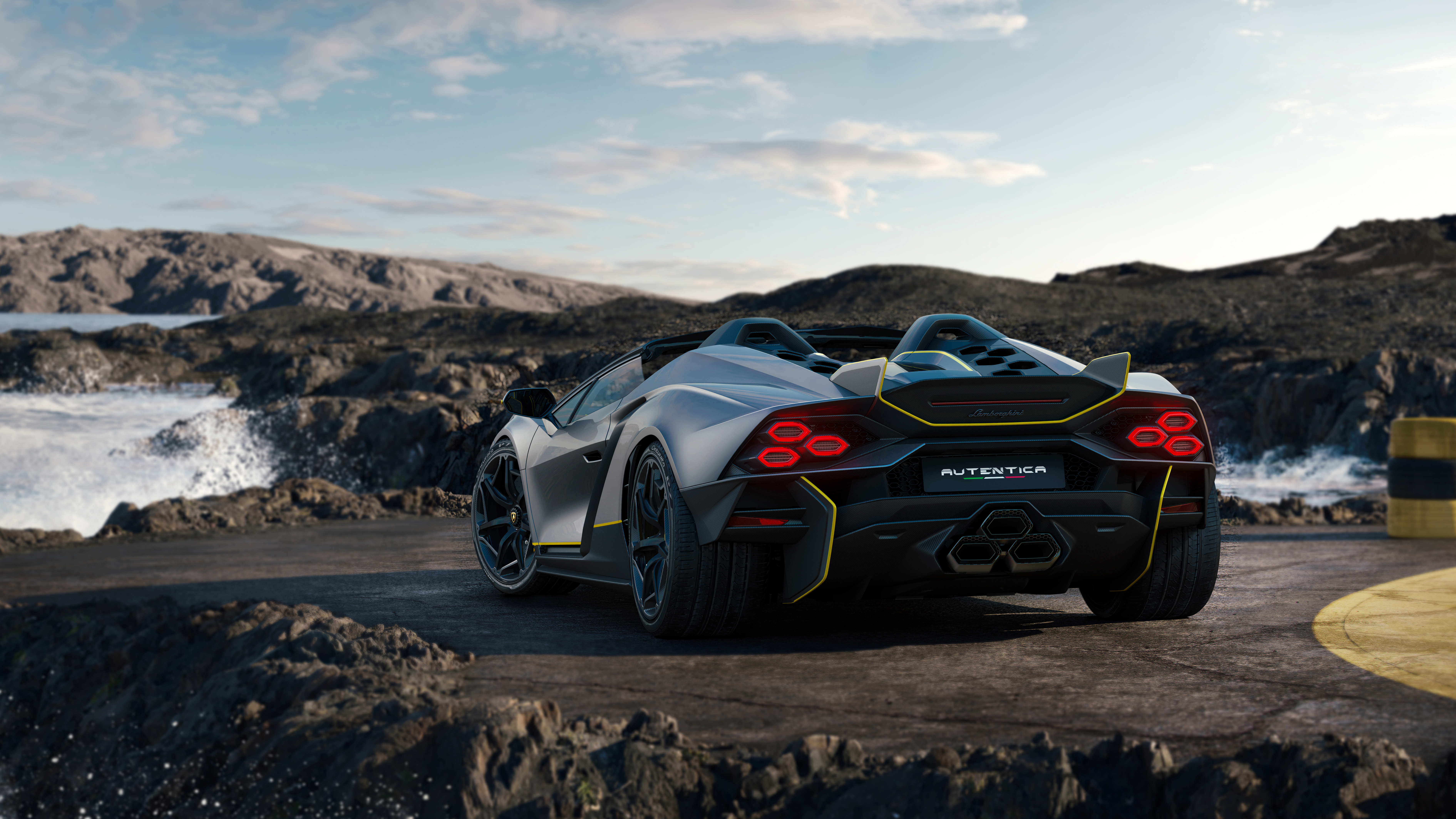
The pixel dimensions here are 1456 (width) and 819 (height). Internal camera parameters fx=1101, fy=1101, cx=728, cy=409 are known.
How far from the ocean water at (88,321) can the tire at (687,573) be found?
178 feet

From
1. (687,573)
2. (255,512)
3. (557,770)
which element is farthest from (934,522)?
(255,512)

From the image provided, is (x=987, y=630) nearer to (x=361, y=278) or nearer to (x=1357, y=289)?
(x=1357, y=289)

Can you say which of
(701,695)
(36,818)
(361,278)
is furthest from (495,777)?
(361,278)

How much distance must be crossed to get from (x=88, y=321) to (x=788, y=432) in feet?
368

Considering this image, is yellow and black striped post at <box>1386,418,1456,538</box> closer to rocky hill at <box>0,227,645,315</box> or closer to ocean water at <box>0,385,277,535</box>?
ocean water at <box>0,385,277,535</box>

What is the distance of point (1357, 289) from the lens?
115 feet

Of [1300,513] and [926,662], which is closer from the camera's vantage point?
[926,662]

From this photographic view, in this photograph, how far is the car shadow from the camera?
14.8 ft

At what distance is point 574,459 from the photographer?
17.8ft

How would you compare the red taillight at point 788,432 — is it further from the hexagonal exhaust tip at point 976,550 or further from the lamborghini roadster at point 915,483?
the hexagonal exhaust tip at point 976,550

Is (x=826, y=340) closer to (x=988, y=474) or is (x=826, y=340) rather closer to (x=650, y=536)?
(x=650, y=536)

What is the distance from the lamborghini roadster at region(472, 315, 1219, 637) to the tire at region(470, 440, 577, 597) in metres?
1.23

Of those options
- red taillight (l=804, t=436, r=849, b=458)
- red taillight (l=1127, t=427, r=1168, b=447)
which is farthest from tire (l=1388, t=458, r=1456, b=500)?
red taillight (l=804, t=436, r=849, b=458)

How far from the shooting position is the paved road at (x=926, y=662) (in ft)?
10.4
